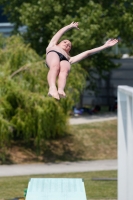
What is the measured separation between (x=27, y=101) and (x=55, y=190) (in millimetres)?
11182

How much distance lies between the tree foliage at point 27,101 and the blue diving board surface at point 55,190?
9523mm

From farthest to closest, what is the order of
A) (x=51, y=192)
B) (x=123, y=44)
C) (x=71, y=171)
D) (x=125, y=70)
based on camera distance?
(x=125, y=70) → (x=123, y=44) → (x=71, y=171) → (x=51, y=192)

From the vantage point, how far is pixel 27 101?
2253cm

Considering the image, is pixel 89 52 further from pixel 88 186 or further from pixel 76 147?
pixel 76 147

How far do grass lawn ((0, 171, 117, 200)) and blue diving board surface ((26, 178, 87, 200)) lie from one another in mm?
5310

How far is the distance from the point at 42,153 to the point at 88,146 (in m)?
1.96

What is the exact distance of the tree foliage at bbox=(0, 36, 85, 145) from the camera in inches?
884

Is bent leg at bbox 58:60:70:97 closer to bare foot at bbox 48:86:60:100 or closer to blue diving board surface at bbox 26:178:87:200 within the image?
bare foot at bbox 48:86:60:100

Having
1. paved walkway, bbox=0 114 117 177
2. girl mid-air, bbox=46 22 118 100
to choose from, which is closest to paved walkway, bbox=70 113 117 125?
paved walkway, bbox=0 114 117 177

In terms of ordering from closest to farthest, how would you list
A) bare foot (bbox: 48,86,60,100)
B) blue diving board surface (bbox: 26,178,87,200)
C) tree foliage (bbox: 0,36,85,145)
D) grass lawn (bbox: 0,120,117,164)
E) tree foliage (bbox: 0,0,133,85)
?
bare foot (bbox: 48,86,60,100), blue diving board surface (bbox: 26,178,87,200), tree foliage (bbox: 0,36,85,145), grass lawn (bbox: 0,120,117,164), tree foliage (bbox: 0,0,133,85)

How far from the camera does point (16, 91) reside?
22500mm

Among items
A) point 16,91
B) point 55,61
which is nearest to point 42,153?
point 16,91

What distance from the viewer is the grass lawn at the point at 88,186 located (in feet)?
60.2

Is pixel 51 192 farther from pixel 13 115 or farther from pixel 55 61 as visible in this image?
pixel 13 115
